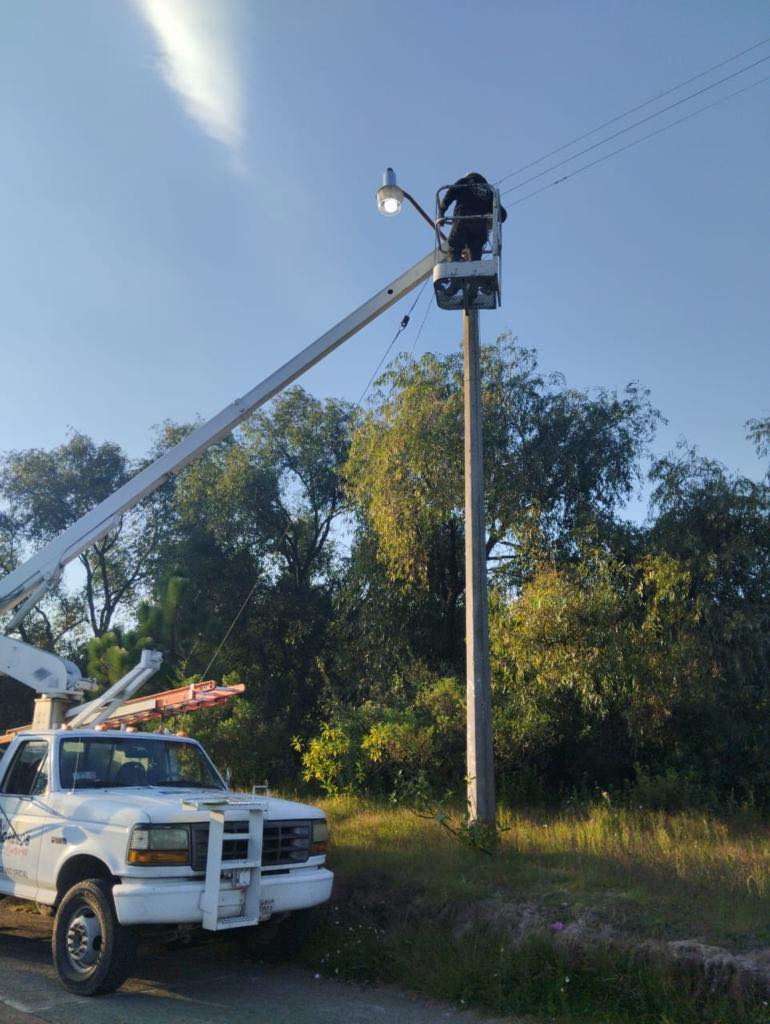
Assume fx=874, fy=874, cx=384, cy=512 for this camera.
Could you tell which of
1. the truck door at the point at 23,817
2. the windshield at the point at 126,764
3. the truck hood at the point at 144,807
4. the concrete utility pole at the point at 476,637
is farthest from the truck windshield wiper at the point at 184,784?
the concrete utility pole at the point at 476,637

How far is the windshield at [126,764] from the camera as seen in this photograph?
26.2 feet

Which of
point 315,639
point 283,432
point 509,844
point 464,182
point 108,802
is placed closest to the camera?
point 108,802

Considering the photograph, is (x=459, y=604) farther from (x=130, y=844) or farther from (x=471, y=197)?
(x=130, y=844)

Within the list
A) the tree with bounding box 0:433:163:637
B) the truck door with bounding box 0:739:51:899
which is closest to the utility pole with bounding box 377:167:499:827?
the truck door with bounding box 0:739:51:899

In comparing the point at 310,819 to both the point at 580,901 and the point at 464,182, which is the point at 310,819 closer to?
the point at 580,901

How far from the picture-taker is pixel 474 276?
33.8 ft

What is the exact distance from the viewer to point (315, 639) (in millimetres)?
22625

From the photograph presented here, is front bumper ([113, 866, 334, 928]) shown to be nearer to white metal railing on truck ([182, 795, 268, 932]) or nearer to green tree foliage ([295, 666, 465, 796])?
white metal railing on truck ([182, 795, 268, 932])

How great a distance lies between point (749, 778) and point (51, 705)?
9.64 meters

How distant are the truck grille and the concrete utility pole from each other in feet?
7.76

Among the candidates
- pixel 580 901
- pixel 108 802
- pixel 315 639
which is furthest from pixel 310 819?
pixel 315 639

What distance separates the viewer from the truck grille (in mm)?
6645

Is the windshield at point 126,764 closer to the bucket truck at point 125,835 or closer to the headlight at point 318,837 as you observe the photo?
the bucket truck at point 125,835

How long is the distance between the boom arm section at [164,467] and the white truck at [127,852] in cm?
338
